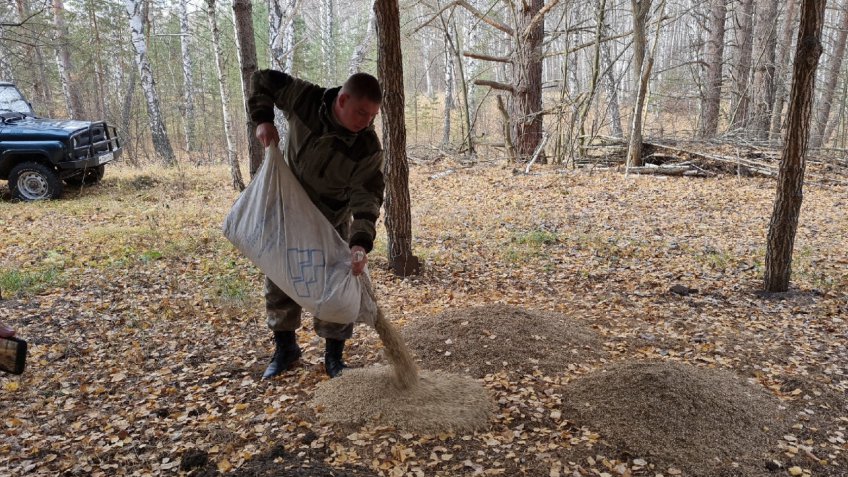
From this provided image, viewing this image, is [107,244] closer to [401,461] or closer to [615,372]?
[401,461]

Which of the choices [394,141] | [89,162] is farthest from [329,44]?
[394,141]

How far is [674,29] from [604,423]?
41.4 m

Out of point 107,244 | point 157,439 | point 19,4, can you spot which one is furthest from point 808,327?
point 19,4

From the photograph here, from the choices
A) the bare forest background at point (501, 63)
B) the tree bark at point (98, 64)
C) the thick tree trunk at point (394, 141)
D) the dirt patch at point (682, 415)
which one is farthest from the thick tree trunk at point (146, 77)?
the dirt patch at point (682, 415)

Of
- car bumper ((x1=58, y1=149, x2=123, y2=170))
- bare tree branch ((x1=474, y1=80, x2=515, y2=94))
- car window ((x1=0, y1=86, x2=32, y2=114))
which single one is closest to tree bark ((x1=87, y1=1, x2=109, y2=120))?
car window ((x1=0, y1=86, x2=32, y2=114))

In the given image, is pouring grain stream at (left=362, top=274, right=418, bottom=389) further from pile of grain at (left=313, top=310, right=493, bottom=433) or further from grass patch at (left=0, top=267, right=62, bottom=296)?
grass patch at (left=0, top=267, right=62, bottom=296)

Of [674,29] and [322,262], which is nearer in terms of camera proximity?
[322,262]

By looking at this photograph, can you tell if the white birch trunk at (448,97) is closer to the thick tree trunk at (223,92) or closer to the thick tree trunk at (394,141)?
the thick tree trunk at (223,92)

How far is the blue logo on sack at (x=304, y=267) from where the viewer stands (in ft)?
9.74

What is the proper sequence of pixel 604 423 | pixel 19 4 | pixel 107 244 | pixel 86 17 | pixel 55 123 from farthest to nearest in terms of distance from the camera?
1. pixel 86 17
2. pixel 19 4
3. pixel 55 123
4. pixel 107 244
5. pixel 604 423

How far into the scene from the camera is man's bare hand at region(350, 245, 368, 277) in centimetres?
298

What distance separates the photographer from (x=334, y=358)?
12.0 feet

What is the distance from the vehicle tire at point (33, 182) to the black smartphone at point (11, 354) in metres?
9.99

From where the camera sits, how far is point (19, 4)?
15.9m
